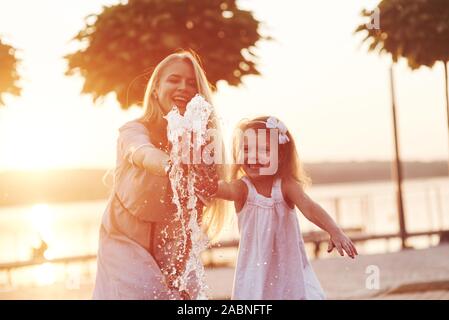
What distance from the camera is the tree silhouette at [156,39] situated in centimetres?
664

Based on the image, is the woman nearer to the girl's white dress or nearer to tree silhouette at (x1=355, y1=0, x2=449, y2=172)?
the girl's white dress

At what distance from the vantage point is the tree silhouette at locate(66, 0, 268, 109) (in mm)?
6637

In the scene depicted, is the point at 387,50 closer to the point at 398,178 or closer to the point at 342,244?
the point at 398,178

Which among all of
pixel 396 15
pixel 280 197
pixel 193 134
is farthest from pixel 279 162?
pixel 396 15

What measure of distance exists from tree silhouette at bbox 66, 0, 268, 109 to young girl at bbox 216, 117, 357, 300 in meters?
3.64

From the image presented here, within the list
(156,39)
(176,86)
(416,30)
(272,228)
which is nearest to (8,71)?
(156,39)

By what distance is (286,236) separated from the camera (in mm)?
2957

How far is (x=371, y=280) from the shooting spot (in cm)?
673

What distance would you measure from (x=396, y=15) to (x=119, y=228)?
6096 mm

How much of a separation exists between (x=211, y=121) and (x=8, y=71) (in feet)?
13.8

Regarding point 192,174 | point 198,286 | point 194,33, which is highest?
point 194,33
